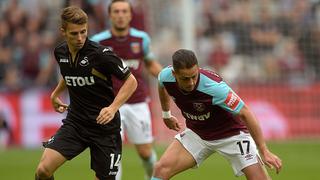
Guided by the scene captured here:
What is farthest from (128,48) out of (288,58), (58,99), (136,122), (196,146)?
(288,58)

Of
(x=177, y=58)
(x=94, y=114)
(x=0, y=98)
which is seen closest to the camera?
(x=177, y=58)

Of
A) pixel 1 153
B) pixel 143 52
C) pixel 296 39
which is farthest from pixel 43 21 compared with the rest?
pixel 143 52

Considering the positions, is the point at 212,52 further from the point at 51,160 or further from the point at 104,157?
the point at 51,160

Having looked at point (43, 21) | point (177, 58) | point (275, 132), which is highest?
point (177, 58)

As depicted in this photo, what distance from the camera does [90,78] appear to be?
7777 mm

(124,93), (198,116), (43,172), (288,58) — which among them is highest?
(124,93)

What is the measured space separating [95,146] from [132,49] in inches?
122

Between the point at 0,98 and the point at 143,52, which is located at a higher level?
the point at 143,52

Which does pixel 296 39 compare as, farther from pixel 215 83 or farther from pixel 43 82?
Answer: pixel 215 83

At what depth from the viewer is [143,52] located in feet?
35.6

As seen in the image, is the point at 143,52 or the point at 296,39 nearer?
the point at 143,52

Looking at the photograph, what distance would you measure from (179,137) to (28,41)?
404 inches

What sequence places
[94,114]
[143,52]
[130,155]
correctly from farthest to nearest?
[130,155] → [143,52] → [94,114]

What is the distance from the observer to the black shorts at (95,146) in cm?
786
